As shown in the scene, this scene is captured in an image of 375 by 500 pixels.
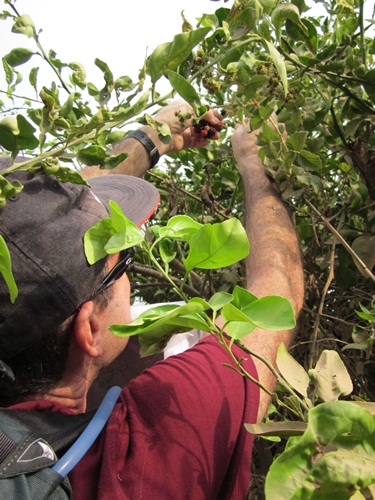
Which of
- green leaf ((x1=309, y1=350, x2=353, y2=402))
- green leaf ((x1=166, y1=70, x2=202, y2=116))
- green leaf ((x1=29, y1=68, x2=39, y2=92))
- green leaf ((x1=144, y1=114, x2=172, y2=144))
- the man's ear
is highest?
green leaf ((x1=29, y1=68, x2=39, y2=92))

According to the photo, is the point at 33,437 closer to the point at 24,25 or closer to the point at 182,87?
the point at 182,87

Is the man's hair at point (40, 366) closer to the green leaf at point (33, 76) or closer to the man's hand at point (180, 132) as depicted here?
the green leaf at point (33, 76)

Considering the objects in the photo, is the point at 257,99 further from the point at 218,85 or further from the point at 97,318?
the point at 97,318

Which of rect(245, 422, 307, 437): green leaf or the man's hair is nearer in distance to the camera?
rect(245, 422, 307, 437): green leaf

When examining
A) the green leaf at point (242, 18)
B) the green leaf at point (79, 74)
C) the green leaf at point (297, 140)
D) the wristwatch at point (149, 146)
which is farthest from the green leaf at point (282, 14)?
the wristwatch at point (149, 146)

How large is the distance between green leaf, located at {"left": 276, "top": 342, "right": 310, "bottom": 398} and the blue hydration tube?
0.36 m

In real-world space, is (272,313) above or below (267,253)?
above

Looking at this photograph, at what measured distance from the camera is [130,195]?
1.29 m

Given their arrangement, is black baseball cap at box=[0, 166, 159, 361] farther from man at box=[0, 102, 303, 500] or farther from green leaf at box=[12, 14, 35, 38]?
green leaf at box=[12, 14, 35, 38]

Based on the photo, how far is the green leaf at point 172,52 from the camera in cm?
80

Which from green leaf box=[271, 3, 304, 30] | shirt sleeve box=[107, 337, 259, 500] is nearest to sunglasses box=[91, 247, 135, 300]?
shirt sleeve box=[107, 337, 259, 500]

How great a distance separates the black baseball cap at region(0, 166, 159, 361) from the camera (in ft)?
3.29

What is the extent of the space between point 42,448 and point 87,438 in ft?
0.33

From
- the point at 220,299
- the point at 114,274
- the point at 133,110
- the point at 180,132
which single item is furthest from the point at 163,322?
the point at 180,132
